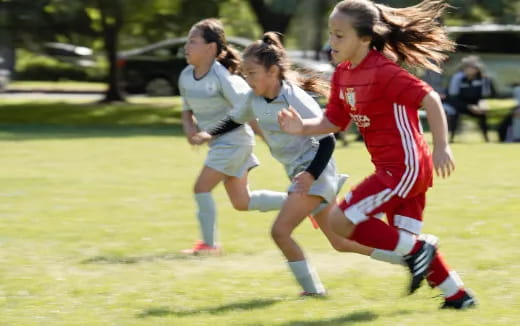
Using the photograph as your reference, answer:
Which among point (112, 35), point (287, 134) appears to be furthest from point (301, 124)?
point (112, 35)

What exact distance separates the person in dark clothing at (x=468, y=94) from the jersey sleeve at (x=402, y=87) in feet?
48.1

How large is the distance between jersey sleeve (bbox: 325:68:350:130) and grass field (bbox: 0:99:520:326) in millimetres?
1045

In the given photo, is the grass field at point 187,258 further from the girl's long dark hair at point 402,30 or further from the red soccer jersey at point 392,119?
the girl's long dark hair at point 402,30

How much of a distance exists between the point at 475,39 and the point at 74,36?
37.0 ft

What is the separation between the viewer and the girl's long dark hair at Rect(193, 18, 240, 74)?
8148 millimetres

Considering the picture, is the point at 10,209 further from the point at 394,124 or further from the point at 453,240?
the point at 394,124

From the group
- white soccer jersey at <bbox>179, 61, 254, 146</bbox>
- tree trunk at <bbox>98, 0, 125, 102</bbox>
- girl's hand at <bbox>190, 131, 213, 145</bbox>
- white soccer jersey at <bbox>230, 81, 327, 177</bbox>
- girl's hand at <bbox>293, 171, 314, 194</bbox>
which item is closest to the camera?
girl's hand at <bbox>293, 171, 314, 194</bbox>

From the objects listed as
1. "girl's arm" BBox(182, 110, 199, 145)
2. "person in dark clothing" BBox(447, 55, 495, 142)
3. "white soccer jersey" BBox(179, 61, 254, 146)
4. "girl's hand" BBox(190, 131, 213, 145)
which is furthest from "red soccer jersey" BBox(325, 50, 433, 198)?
"person in dark clothing" BBox(447, 55, 495, 142)

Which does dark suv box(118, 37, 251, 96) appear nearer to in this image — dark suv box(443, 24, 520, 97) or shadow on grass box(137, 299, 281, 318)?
dark suv box(443, 24, 520, 97)

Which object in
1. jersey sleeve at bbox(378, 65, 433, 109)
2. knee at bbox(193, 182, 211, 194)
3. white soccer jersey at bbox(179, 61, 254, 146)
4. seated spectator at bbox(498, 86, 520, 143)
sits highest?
jersey sleeve at bbox(378, 65, 433, 109)

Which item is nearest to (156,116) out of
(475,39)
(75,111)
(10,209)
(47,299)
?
(75,111)

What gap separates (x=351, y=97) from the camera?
5.81m

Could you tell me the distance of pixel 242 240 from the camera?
28.9 ft

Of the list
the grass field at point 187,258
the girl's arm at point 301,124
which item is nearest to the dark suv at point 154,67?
the grass field at point 187,258
